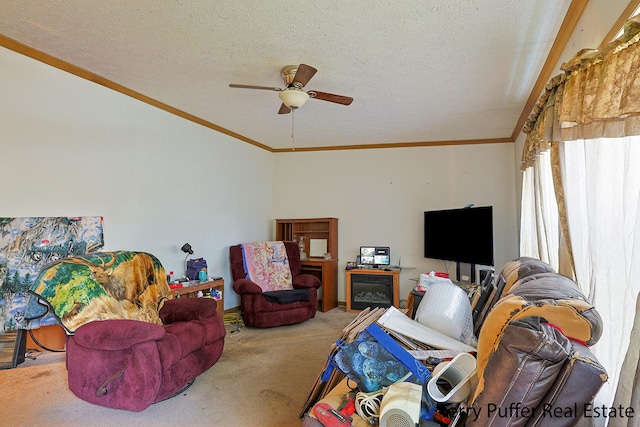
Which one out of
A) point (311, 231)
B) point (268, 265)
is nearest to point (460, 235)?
→ point (311, 231)

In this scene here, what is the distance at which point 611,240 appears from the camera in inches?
56.6

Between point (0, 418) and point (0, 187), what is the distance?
5.25 ft

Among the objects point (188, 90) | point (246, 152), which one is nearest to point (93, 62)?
point (188, 90)

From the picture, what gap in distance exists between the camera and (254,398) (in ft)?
7.99

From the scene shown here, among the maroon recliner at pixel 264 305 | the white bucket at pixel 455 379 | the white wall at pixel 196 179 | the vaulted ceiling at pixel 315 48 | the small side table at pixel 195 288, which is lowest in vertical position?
the maroon recliner at pixel 264 305

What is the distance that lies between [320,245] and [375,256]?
2.94ft

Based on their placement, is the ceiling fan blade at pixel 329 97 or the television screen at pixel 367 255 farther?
the television screen at pixel 367 255

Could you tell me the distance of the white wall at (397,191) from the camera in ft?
15.9

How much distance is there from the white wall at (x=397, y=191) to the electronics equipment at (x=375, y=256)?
12 cm

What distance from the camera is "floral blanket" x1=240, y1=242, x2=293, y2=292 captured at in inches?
179

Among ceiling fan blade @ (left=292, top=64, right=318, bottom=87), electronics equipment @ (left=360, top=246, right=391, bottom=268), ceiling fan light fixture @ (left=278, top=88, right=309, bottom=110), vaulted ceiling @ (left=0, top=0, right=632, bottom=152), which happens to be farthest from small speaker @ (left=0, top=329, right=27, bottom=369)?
electronics equipment @ (left=360, top=246, right=391, bottom=268)

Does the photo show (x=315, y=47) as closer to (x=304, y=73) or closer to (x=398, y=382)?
(x=304, y=73)

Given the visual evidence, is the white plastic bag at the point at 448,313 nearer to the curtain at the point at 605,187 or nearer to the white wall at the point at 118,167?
the curtain at the point at 605,187

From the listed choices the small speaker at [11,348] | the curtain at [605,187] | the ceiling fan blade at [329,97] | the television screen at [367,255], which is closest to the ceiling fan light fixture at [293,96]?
the ceiling fan blade at [329,97]
